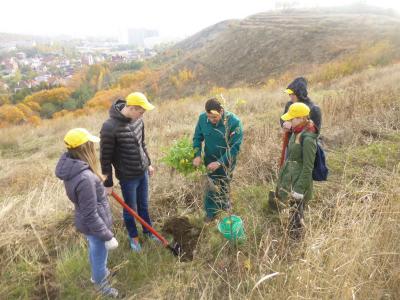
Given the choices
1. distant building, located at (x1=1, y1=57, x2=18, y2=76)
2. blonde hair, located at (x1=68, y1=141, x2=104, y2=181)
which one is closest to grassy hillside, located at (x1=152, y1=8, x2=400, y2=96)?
blonde hair, located at (x1=68, y1=141, x2=104, y2=181)

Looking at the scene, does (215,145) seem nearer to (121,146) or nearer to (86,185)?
(121,146)

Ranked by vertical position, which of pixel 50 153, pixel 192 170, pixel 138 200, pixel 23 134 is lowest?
pixel 23 134

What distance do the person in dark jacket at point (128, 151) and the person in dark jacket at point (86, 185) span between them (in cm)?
46

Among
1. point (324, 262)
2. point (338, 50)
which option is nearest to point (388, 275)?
point (324, 262)

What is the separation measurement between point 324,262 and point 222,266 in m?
0.80

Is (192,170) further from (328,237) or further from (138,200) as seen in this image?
(328,237)

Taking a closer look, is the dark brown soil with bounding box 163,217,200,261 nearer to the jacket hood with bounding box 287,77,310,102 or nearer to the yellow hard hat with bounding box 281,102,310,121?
the yellow hard hat with bounding box 281,102,310,121

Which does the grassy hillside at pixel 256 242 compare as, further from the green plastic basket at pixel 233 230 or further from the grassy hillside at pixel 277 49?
the grassy hillside at pixel 277 49

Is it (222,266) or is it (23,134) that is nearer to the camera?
(222,266)

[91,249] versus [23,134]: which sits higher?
[91,249]

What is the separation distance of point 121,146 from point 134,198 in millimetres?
544

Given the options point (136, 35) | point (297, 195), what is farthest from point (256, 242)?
point (136, 35)

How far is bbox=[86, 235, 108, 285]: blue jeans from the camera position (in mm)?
2301

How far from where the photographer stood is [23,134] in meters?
14.1
